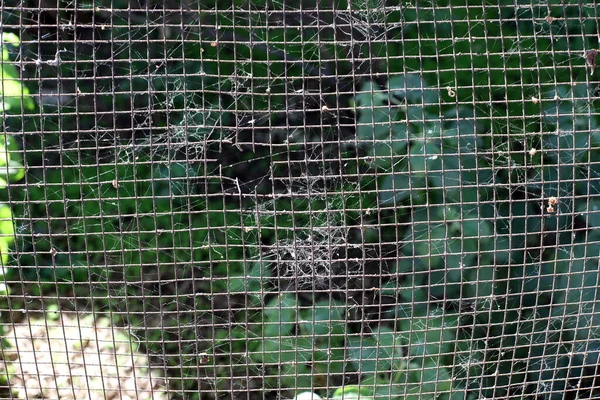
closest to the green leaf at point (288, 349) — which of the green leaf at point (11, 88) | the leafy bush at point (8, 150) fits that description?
the leafy bush at point (8, 150)

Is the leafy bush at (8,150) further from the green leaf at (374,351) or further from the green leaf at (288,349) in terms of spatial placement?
the green leaf at (374,351)

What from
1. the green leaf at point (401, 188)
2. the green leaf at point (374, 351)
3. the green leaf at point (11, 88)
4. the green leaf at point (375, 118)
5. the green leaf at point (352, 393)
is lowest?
the green leaf at point (352, 393)

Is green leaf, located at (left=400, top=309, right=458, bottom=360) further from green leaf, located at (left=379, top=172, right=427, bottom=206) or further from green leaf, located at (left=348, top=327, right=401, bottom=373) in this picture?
green leaf, located at (left=379, top=172, right=427, bottom=206)

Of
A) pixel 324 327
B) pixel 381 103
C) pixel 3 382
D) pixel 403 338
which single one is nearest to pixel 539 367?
pixel 403 338

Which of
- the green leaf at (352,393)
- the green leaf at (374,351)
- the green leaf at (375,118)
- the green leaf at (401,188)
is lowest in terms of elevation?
the green leaf at (352,393)

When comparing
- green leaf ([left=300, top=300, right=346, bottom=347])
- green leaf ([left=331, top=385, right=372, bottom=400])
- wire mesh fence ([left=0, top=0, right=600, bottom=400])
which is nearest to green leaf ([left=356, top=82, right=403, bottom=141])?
wire mesh fence ([left=0, top=0, right=600, bottom=400])

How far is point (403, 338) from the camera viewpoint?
96cm

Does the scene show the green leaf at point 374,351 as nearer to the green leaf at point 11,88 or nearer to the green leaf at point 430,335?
the green leaf at point 430,335

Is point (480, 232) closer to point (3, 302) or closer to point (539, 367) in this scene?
point (539, 367)

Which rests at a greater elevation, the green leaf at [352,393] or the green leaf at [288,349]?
the green leaf at [288,349]

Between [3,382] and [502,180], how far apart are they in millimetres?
948

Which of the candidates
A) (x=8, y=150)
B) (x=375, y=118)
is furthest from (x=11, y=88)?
(x=375, y=118)

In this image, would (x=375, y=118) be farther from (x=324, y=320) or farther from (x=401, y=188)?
(x=324, y=320)

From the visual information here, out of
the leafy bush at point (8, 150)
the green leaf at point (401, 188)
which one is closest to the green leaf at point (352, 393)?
the green leaf at point (401, 188)
